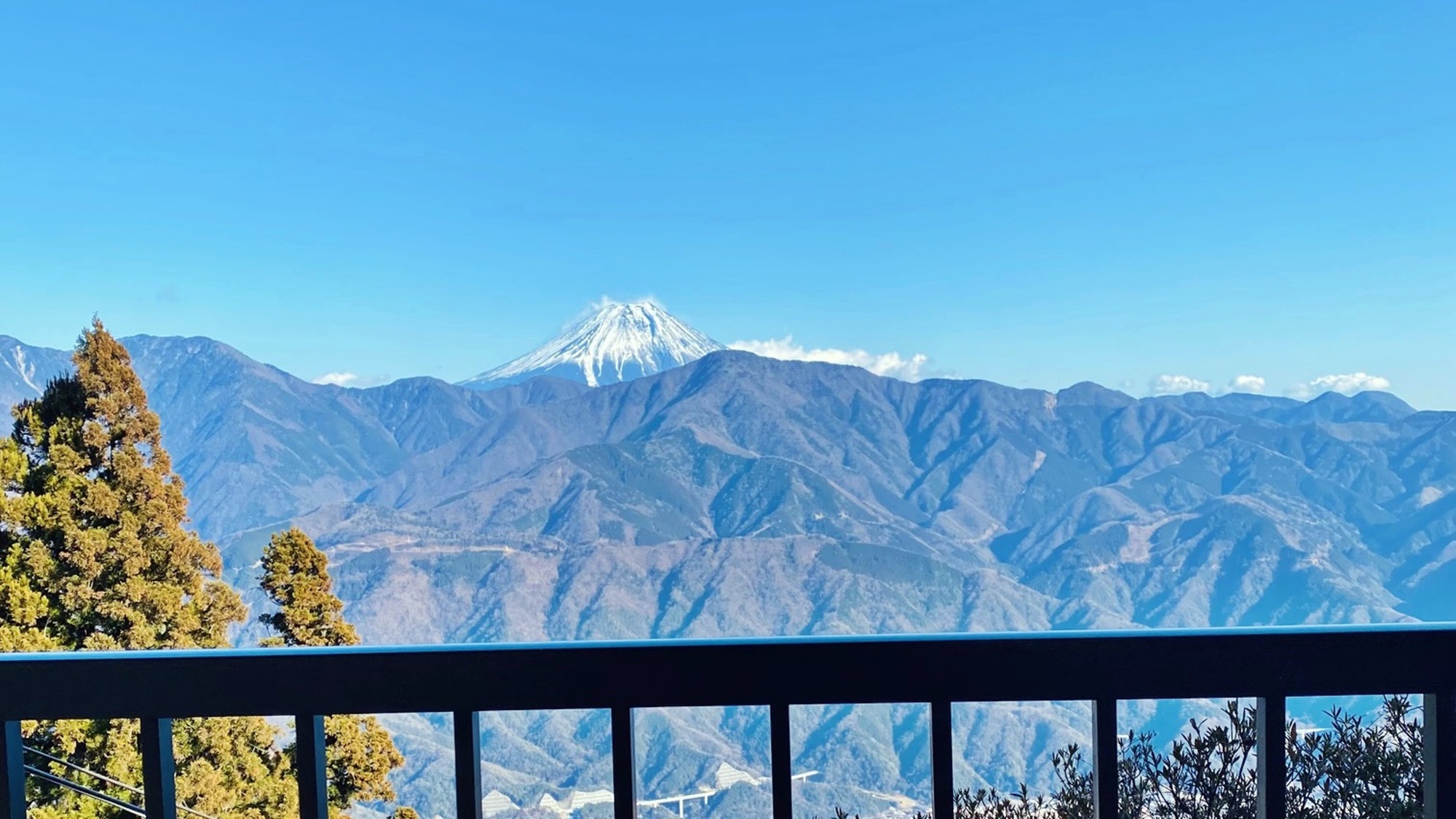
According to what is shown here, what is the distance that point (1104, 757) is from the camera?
86 cm

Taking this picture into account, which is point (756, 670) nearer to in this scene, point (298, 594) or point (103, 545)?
point (298, 594)

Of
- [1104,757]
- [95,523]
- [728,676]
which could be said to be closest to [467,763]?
[728,676]

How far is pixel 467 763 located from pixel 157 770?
0.30 metres

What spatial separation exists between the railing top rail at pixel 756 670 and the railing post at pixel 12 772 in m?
0.03

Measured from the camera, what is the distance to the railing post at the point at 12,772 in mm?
850

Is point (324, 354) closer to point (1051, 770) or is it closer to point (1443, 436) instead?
point (1051, 770)

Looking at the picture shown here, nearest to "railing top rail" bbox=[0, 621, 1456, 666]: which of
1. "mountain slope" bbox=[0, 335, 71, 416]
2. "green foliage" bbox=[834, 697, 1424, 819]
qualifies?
"green foliage" bbox=[834, 697, 1424, 819]

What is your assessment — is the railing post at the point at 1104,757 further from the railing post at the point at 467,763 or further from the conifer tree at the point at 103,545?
the conifer tree at the point at 103,545

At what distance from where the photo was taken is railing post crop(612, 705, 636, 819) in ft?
2.75

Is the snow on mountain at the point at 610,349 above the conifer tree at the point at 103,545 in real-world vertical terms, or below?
above

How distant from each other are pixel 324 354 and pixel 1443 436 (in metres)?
44.9

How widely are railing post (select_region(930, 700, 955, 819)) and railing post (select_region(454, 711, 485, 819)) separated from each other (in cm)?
43

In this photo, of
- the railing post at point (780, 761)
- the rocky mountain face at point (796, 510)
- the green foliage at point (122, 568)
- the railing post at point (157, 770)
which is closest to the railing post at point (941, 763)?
the railing post at point (780, 761)

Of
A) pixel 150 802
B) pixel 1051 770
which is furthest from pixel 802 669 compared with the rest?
pixel 1051 770
